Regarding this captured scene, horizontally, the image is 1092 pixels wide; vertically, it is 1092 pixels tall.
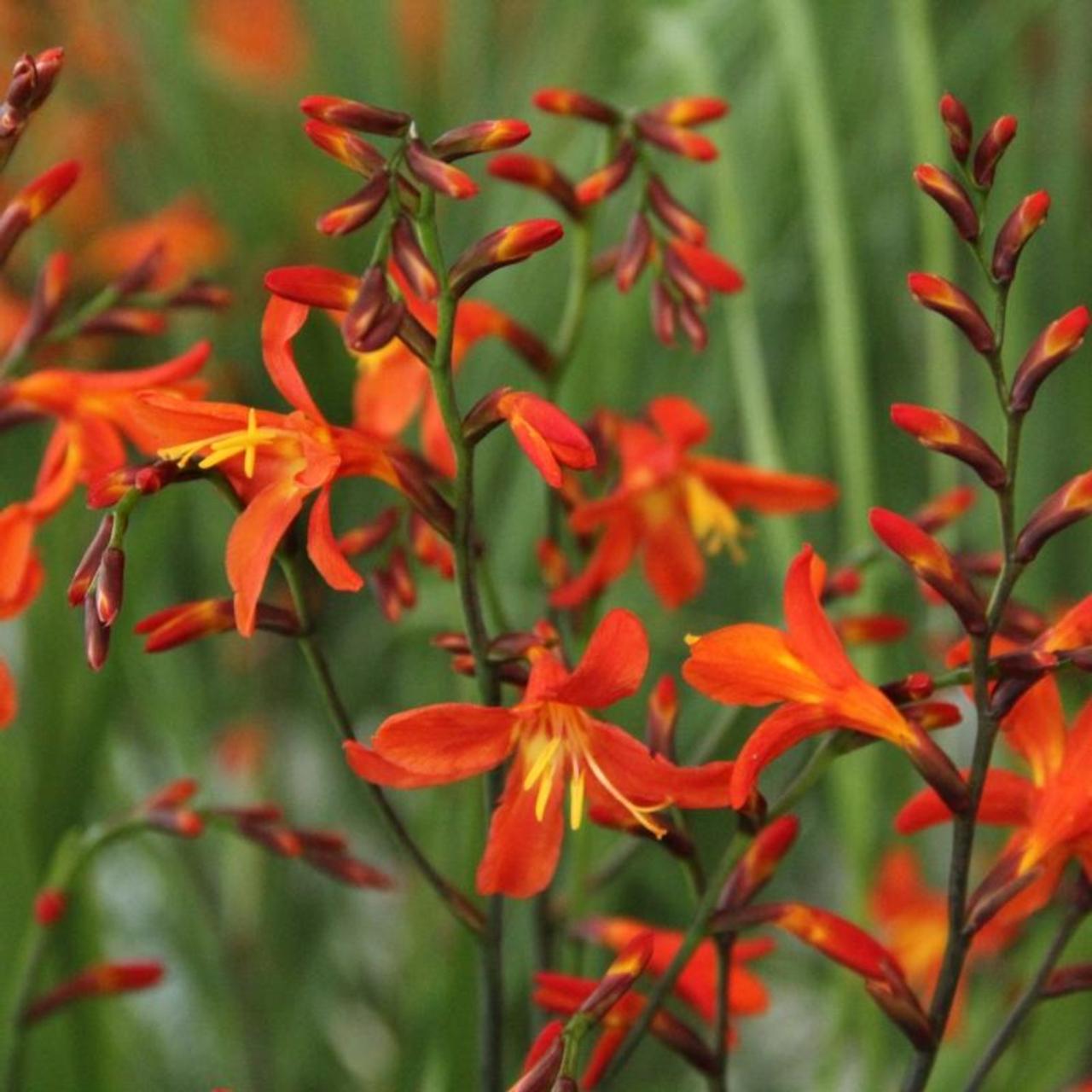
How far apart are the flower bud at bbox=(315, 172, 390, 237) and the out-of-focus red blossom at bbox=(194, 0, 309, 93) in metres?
1.22

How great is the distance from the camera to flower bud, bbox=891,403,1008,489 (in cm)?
35

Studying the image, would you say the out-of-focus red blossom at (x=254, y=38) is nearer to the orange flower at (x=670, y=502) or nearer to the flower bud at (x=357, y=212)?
the orange flower at (x=670, y=502)

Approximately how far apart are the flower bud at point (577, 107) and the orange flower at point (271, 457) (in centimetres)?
11

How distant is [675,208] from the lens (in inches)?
18.4

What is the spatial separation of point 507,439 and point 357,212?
0.59m

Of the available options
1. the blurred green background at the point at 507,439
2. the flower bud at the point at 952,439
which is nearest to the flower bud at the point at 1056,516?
the flower bud at the point at 952,439

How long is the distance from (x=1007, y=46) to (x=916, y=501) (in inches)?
11.0

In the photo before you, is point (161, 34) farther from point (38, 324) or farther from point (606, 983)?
point (606, 983)

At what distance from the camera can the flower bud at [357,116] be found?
0.36m

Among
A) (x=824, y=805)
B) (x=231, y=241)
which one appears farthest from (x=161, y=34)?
(x=824, y=805)

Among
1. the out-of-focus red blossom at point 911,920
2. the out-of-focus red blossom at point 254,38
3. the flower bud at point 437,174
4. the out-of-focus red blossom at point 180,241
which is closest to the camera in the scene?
the flower bud at point 437,174

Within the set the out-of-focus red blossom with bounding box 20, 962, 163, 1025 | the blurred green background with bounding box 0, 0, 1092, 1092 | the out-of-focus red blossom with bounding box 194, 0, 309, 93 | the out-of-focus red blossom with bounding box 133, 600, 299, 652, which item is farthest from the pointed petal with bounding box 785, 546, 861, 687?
the out-of-focus red blossom with bounding box 194, 0, 309, 93

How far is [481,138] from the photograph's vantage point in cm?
36

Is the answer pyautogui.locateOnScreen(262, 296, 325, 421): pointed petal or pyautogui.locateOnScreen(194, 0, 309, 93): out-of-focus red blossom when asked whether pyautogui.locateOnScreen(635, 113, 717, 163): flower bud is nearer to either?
pyautogui.locateOnScreen(262, 296, 325, 421): pointed petal
